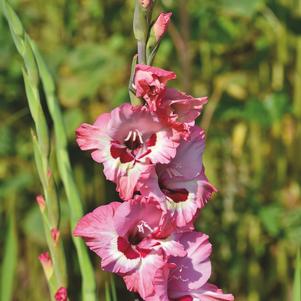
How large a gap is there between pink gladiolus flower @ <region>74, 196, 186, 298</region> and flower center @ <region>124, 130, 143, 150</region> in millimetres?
51

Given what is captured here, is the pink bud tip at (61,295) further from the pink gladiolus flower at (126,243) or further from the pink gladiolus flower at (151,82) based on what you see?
the pink gladiolus flower at (151,82)

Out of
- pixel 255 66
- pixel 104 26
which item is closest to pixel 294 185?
pixel 255 66

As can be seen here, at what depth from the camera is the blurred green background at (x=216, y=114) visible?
1.64 m

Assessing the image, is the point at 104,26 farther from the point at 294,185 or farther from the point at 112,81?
the point at 294,185

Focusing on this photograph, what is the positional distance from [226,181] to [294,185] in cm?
17

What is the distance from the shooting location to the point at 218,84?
5.66ft

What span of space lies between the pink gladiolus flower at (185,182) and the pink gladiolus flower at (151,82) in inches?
2.2

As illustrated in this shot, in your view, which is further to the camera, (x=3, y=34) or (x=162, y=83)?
(x=3, y=34)

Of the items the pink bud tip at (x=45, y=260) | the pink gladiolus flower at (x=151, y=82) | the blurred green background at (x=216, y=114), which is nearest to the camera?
the pink gladiolus flower at (x=151, y=82)

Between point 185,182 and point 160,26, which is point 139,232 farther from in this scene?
point 160,26

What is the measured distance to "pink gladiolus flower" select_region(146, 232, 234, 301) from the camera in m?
0.65

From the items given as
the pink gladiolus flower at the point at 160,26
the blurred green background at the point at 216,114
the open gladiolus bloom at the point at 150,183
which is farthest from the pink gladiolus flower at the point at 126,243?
the blurred green background at the point at 216,114

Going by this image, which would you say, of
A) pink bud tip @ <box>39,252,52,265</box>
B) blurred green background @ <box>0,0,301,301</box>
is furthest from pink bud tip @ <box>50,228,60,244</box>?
blurred green background @ <box>0,0,301,301</box>

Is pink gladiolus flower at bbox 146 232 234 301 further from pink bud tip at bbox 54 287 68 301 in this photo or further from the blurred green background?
the blurred green background
